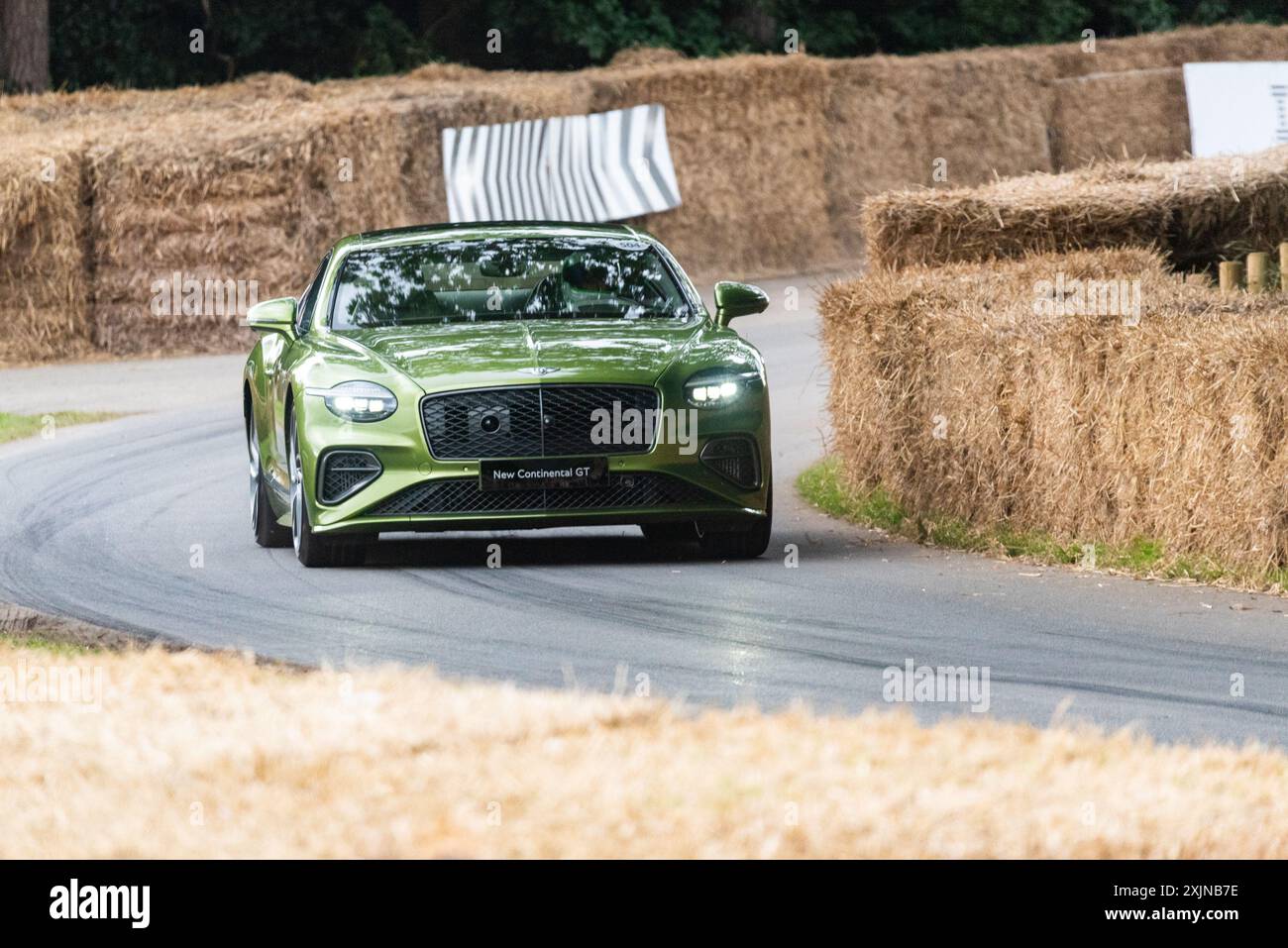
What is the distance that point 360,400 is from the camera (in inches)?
451

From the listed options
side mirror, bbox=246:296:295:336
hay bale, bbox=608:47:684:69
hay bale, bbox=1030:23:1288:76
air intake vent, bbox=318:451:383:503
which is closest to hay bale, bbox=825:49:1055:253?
hay bale, bbox=1030:23:1288:76

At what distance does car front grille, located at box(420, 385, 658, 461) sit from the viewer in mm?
11375

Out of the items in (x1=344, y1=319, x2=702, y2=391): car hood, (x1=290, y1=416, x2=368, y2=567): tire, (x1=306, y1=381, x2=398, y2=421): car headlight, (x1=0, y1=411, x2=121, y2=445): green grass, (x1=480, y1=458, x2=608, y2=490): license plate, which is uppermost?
(x1=344, y1=319, x2=702, y2=391): car hood

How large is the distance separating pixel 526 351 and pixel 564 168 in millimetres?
23765

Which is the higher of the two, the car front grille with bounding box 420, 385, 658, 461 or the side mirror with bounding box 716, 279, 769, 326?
the side mirror with bounding box 716, 279, 769, 326

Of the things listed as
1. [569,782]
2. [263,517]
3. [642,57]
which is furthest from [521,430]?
[642,57]

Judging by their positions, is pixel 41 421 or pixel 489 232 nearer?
pixel 489 232

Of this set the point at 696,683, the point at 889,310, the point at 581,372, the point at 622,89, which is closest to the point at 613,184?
the point at 622,89

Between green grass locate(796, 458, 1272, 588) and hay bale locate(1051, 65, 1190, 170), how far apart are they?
88.3ft

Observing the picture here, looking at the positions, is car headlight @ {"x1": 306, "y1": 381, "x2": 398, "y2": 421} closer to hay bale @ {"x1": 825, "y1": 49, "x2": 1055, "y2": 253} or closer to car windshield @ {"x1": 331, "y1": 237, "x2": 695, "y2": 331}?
car windshield @ {"x1": 331, "y1": 237, "x2": 695, "y2": 331}

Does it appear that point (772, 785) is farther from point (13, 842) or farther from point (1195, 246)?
point (1195, 246)

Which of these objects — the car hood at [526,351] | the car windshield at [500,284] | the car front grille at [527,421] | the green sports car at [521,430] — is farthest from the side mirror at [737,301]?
the car front grille at [527,421]

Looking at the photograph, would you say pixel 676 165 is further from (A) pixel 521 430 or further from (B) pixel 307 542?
(A) pixel 521 430
